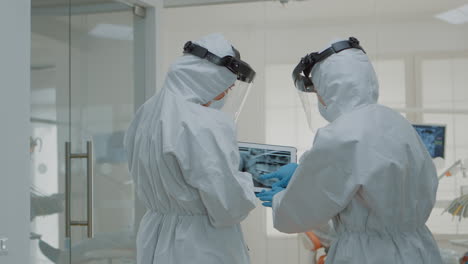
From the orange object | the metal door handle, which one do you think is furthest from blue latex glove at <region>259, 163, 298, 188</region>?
the orange object

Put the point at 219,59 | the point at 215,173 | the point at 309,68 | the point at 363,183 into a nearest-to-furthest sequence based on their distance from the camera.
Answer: the point at 363,183
the point at 215,173
the point at 309,68
the point at 219,59

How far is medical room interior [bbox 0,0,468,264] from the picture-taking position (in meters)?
2.70

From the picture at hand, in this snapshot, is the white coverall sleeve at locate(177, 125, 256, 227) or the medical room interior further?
the medical room interior

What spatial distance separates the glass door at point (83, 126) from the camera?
2.62m

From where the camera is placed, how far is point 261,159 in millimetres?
2508

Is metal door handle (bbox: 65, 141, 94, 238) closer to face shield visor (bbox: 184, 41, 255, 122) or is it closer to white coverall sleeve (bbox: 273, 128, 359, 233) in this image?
face shield visor (bbox: 184, 41, 255, 122)

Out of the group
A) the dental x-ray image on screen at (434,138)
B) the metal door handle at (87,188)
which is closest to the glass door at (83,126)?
the metal door handle at (87,188)

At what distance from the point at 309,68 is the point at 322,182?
0.51 meters

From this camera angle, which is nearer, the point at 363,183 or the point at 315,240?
the point at 363,183

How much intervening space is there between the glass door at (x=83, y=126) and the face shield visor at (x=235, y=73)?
32.9 inches

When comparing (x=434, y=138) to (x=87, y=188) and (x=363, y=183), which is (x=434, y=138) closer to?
(x=363, y=183)

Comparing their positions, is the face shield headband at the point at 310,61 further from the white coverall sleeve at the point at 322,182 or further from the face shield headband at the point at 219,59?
the white coverall sleeve at the point at 322,182

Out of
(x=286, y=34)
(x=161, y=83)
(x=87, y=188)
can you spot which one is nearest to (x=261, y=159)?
(x=87, y=188)

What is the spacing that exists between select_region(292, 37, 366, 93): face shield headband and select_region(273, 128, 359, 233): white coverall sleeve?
0.37 m
